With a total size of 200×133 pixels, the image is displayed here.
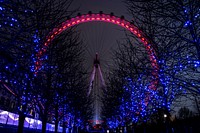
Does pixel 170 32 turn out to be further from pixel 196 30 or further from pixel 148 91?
pixel 148 91

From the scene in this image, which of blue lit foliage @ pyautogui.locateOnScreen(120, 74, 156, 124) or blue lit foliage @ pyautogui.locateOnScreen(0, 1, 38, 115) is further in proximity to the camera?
blue lit foliage @ pyautogui.locateOnScreen(120, 74, 156, 124)

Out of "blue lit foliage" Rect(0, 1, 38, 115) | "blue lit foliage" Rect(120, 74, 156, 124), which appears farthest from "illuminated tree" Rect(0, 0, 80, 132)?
"blue lit foliage" Rect(120, 74, 156, 124)

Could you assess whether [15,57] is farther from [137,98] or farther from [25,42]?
[137,98]

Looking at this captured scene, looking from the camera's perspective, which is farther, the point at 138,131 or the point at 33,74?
the point at 138,131

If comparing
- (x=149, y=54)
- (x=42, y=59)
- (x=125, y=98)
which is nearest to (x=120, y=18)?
(x=125, y=98)

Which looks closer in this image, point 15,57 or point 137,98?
point 15,57

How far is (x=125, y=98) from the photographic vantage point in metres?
19.0

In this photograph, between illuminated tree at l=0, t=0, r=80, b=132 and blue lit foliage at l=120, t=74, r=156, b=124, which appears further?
blue lit foliage at l=120, t=74, r=156, b=124

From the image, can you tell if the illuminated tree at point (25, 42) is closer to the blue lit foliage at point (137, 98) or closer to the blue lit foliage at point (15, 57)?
the blue lit foliage at point (15, 57)

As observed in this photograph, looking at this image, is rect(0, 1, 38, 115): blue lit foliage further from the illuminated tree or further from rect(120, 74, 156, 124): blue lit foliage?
rect(120, 74, 156, 124): blue lit foliage

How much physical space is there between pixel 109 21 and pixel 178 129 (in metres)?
21.0

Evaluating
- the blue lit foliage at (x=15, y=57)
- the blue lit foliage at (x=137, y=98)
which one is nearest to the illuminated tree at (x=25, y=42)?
the blue lit foliage at (x=15, y=57)

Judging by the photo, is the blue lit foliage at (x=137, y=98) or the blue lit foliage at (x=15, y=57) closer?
the blue lit foliage at (x=15, y=57)

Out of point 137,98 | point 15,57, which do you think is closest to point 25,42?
point 15,57
